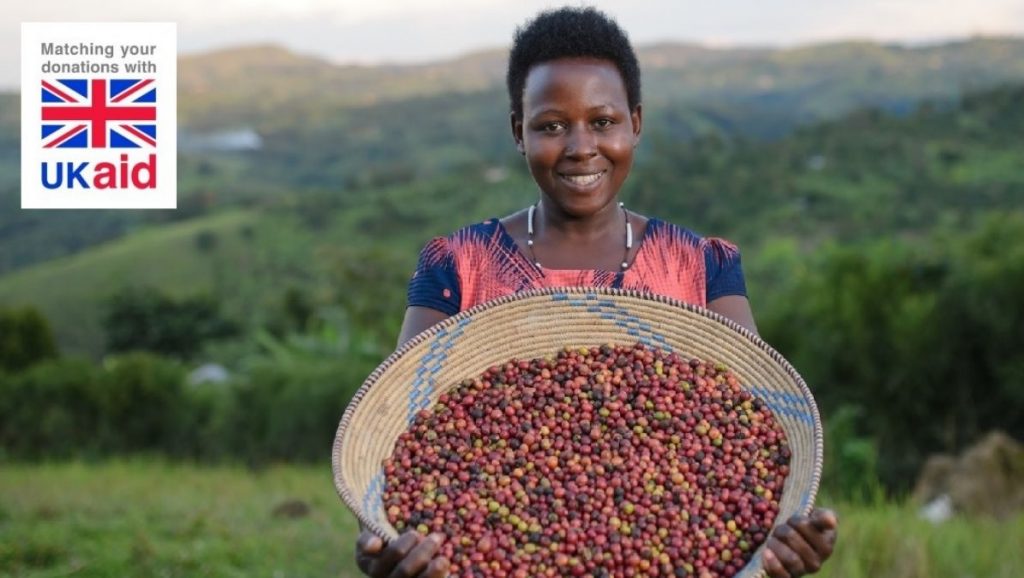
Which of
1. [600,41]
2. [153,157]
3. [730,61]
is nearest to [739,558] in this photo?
[600,41]

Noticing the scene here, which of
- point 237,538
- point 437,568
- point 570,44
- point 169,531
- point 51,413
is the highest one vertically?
point 570,44

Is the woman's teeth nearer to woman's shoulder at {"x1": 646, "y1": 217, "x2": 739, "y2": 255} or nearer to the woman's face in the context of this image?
the woman's face

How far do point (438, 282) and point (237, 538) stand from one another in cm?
369

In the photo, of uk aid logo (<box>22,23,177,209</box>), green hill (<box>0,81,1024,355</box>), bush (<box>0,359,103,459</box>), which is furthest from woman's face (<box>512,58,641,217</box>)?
green hill (<box>0,81,1024,355</box>)

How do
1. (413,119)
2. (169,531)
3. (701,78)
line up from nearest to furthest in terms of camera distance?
(169,531)
(413,119)
(701,78)

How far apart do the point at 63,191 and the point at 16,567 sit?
80.4 inches

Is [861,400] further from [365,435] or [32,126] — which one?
[365,435]

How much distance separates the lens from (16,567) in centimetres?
501

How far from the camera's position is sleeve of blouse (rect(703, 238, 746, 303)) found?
237cm

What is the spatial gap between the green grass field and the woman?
2.21 metres

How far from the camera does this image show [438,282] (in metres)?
2.34

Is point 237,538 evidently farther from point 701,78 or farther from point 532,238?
point 701,78

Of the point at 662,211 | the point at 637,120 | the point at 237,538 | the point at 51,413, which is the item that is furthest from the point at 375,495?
the point at 662,211

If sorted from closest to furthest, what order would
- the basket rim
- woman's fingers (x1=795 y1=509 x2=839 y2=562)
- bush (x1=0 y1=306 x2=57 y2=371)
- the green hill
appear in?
woman's fingers (x1=795 y1=509 x2=839 y2=562) → the basket rim → bush (x1=0 y1=306 x2=57 y2=371) → the green hill
